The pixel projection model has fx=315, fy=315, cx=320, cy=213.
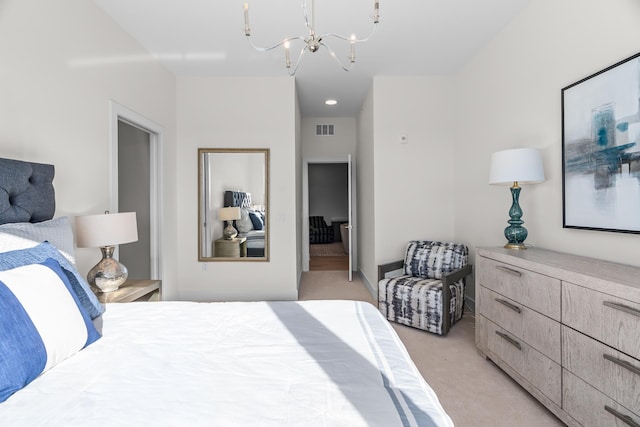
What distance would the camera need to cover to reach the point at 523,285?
1946mm

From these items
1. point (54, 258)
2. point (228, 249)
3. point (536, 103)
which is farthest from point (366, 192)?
point (54, 258)

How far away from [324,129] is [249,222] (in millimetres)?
2545

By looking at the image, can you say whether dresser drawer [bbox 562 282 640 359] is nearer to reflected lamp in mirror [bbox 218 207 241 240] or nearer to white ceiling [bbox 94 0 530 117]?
white ceiling [bbox 94 0 530 117]

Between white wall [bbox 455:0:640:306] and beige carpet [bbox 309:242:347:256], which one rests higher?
white wall [bbox 455:0:640:306]

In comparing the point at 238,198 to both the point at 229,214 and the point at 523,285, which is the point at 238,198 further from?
the point at 523,285

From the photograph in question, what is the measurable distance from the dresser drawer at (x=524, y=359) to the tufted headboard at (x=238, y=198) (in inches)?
112

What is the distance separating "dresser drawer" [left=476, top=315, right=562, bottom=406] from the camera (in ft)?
5.63

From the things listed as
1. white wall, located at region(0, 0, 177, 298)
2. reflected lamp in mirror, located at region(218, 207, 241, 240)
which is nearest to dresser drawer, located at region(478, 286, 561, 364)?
reflected lamp in mirror, located at region(218, 207, 241, 240)

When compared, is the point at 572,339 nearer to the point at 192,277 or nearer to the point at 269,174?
the point at 269,174

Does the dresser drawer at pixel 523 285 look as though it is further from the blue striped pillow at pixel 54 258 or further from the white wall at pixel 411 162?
the blue striped pillow at pixel 54 258

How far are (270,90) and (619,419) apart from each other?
13.1 feet

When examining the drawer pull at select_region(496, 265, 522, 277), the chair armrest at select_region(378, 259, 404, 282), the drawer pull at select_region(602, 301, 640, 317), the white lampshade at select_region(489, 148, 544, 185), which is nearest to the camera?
the drawer pull at select_region(602, 301, 640, 317)

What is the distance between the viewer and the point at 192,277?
12.9 ft

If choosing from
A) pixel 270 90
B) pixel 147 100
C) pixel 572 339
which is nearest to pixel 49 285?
pixel 572 339
